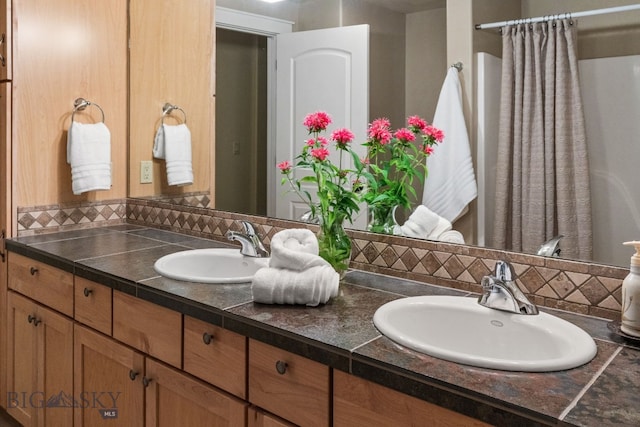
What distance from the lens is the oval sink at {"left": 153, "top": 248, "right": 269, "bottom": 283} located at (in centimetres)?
188

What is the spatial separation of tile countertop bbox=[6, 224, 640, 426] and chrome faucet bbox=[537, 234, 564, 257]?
143mm

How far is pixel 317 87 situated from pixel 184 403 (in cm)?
108

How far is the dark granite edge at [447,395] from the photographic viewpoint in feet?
2.84

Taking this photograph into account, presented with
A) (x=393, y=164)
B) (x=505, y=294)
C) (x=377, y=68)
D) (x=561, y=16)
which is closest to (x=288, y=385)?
(x=505, y=294)

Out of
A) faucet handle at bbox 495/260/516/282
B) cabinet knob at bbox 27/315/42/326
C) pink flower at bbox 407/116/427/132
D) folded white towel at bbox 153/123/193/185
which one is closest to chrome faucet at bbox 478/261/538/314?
faucet handle at bbox 495/260/516/282

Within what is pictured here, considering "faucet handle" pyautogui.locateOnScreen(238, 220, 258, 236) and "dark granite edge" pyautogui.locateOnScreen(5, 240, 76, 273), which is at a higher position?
"faucet handle" pyautogui.locateOnScreen(238, 220, 258, 236)

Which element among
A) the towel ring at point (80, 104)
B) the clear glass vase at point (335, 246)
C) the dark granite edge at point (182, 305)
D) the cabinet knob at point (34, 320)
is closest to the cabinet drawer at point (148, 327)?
the dark granite edge at point (182, 305)

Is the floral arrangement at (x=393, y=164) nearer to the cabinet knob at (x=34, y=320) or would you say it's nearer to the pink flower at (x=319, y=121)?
the pink flower at (x=319, y=121)

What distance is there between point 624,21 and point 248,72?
1.27m

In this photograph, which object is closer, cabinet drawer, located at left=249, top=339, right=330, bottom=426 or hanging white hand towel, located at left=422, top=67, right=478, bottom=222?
cabinet drawer, located at left=249, top=339, right=330, bottom=426

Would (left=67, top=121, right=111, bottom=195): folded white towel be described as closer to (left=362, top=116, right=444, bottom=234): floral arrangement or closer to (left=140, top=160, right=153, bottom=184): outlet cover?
(left=140, top=160, right=153, bottom=184): outlet cover

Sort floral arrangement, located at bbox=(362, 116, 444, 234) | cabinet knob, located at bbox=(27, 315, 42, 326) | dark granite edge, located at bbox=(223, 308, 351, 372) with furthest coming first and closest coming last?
cabinet knob, located at bbox=(27, 315, 42, 326) → floral arrangement, located at bbox=(362, 116, 444, 234) → dark granite edge, located at bbox=(223, 308, 351, 372)

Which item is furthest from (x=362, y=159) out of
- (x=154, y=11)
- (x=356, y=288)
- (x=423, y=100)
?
(x=154, y=11)

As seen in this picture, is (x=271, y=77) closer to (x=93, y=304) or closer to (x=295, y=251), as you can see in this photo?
(x=295, y=251)
